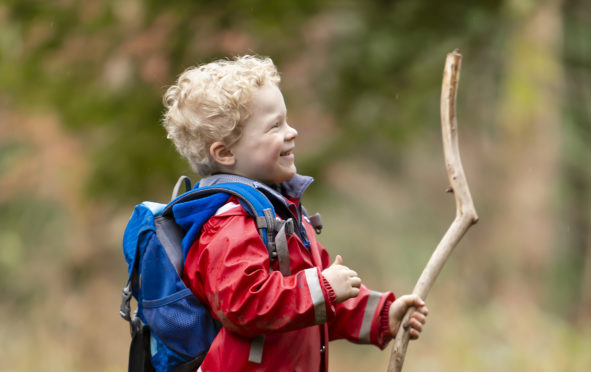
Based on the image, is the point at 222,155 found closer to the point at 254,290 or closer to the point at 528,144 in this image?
the point at 254,290

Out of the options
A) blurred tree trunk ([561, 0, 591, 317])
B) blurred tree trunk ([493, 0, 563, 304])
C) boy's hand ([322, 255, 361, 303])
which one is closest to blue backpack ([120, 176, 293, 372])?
boy's hand ([322, 255, 361, 303])

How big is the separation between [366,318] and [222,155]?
67 centimetres

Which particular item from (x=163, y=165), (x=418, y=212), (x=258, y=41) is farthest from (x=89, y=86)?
(x=418, y=212)

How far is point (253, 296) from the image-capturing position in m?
1.74

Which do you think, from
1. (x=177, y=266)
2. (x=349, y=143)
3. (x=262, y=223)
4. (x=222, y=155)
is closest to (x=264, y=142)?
(x=222, y=155)

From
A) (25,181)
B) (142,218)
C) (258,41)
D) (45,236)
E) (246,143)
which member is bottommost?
(142,218)

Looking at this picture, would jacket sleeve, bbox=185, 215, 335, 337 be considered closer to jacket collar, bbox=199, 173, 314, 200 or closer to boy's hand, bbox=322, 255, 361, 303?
boy's hand, bbox=322, 255, 361, 303

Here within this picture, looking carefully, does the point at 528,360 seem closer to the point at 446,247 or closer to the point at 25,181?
the point at 446,247

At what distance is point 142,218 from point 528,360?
3.84 metres

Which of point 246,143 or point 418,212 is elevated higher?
point 418,212

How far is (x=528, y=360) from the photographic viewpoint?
4984 millimetres

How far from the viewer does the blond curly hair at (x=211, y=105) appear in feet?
6.51

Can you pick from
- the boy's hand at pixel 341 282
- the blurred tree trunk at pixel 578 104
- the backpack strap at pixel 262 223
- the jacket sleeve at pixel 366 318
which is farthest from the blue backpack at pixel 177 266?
the blurred tree trunk at pixel 578 104

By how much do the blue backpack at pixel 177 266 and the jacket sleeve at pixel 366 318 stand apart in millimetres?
407
